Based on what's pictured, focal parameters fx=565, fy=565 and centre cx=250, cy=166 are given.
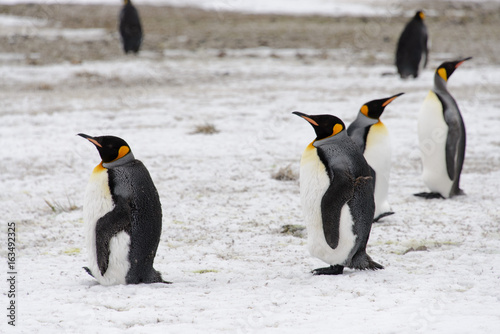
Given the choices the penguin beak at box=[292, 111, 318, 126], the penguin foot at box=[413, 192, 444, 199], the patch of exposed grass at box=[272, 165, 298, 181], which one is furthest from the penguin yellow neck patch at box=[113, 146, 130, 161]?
the penguin foot at box=[413, 192, 444, 199]

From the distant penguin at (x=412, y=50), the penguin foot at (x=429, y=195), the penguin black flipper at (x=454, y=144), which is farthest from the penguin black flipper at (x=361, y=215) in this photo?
the distant penguin at (x=412, y=50)

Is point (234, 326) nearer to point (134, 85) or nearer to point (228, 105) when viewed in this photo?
point (228, 105)

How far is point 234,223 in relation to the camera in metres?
4.45

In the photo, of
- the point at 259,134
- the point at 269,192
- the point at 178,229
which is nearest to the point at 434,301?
the point at 178,229

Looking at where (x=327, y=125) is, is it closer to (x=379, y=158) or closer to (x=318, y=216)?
(x=318, y=216)

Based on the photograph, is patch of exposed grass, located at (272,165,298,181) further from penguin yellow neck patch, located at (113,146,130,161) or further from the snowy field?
penguin yellow neck patch, located at (113,146,130,161)

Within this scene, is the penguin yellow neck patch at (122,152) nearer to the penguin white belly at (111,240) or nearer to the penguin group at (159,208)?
the penguin group at (159,208)

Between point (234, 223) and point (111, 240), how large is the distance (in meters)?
1.49

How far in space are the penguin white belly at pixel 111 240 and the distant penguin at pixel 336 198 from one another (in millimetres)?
1096

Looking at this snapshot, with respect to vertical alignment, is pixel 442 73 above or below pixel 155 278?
above

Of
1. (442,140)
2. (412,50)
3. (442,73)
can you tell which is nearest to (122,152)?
(442,140)

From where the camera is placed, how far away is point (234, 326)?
263 cm

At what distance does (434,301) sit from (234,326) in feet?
3.37

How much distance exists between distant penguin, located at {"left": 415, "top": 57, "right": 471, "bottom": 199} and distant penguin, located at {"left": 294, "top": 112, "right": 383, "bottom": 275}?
85.8 inches
